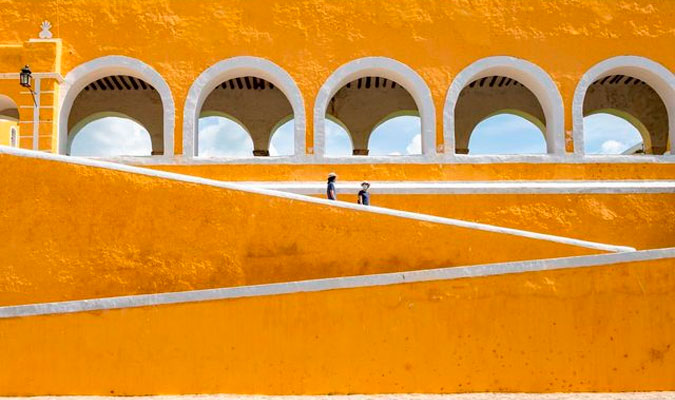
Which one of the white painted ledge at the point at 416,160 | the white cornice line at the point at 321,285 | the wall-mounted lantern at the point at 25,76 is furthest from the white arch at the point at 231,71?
the white cornice line at the point at 321,285

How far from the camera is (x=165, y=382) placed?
582cm

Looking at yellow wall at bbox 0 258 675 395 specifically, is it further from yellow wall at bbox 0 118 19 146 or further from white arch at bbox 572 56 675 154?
yellow wall at bbox 0 118 19 146

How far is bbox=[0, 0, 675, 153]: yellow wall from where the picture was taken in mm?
9727

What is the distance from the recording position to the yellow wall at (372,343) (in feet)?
19.1

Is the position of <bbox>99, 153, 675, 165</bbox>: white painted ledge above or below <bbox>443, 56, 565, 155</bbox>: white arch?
below

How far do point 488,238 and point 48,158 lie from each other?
4567 mm

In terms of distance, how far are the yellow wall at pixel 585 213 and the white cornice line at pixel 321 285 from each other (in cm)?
195

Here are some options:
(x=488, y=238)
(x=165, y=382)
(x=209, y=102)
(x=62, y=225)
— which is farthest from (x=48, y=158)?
(x=209, y=102)

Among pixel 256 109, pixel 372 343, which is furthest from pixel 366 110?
pixel 372 343

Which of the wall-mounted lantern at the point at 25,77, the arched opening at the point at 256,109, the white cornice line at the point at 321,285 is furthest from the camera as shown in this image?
the arched opening at the point at 256,109

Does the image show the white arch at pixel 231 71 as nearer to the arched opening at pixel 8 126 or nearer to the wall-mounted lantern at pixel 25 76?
the wall-mounted lantern at pixel 25 76

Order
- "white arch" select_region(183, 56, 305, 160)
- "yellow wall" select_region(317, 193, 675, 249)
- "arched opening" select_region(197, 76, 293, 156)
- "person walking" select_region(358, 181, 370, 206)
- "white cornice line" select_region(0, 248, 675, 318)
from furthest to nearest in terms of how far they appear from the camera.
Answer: "arched opening" select_region(197, 76, 293, 156) < "white arch" select_region(183, 56, 305, 160) < "yellow wall" select_region(317, 193, 675, 249) < "person walking" select_region(358, 181, 370, 206) < "white cornice line" select_region(0, 248, 675, 318)

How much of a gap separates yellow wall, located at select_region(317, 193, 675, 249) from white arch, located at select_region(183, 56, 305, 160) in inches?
93.2

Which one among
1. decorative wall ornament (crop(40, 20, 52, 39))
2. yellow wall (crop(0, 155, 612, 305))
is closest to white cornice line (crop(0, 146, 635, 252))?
yellow wall (crop(0, 155, 612, 305))
